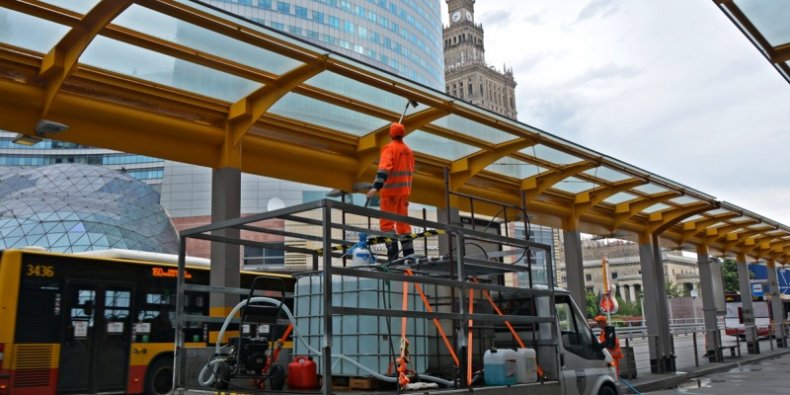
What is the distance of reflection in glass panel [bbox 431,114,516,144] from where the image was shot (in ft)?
40.7

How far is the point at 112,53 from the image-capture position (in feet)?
29.7

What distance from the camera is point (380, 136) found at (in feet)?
40.8

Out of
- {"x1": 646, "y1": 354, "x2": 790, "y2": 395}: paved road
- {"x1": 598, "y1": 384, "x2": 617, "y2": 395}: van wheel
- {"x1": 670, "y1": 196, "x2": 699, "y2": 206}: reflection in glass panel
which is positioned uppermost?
{"x1": 670, "y1": 196, "x2": 699, "y2": 206}: reflection in glass panel

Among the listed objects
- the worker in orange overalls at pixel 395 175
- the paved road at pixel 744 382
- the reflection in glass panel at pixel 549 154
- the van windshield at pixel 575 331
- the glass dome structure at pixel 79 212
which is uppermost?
the glass dome structure at pixel 79 212

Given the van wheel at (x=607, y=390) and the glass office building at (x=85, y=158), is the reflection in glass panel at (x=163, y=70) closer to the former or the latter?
the van wheel at (x=607, y=390)

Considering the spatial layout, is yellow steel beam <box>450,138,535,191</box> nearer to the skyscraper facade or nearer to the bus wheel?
the bus wheel

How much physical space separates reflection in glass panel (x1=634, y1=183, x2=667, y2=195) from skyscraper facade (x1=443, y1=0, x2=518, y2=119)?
4955 inches

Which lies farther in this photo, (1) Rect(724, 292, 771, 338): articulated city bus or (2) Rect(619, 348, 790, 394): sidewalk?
(1) Rect(724, 292, 771, 338): articulated city bus

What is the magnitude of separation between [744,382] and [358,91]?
13003 mm

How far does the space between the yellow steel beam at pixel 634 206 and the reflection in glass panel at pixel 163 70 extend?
41.7 ft

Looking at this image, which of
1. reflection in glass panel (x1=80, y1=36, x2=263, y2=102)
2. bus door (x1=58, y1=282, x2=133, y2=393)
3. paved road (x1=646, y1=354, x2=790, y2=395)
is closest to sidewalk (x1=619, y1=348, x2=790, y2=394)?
paved road (x1=646, y1=354, x2=790, y2=395)

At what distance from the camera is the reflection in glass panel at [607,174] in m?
15.8

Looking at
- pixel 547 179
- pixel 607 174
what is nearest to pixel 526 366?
pixel 547 179

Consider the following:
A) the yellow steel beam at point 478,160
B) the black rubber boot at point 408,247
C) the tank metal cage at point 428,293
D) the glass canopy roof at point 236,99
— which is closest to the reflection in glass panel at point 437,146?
the glass canopy roof at point 236,99
